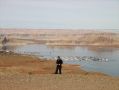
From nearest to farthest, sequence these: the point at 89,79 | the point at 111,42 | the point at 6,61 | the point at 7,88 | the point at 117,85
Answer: the point at 7,88
the point at 117,85
the point at 89,79
the point at 6,61
the point at 111,42

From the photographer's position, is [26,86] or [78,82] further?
[78,82]

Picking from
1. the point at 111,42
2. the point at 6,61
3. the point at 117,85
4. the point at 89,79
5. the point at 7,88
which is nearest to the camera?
the point at 7,88

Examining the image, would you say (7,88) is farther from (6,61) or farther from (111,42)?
(111,42)

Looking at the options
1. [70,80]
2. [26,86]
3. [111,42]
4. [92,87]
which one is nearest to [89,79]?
[70,80]

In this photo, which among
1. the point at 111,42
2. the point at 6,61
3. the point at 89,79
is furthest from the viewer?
the point at 111,42

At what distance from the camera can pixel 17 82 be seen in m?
22.7

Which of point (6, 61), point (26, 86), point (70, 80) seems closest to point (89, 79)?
point (70, 80)

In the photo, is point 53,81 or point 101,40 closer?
point 53,81

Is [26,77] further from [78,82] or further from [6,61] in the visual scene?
[6,61]

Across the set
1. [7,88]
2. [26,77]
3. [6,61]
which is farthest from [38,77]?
[6,61]

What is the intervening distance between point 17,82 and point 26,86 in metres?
1.52

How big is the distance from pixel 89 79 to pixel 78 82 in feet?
5.03

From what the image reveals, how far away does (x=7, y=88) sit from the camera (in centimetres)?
2066

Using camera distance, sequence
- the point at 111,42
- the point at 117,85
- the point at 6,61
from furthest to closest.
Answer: the point at 111,42
the point at 6,61
the point at 117,85
